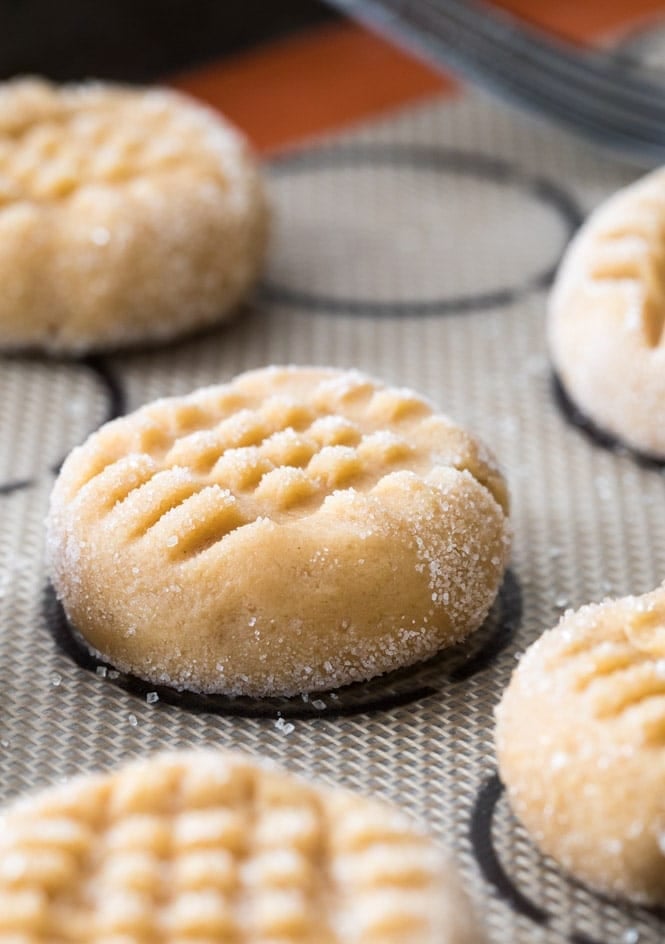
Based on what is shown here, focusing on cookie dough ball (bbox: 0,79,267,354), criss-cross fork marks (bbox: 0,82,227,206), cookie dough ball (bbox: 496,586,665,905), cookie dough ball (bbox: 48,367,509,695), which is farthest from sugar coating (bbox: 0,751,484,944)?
criss-cross fork marks (bbox: 0,82,227,206)

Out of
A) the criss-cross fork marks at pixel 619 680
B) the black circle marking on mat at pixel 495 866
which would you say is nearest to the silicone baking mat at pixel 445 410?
the black circle marking on mat at pixel 495 866

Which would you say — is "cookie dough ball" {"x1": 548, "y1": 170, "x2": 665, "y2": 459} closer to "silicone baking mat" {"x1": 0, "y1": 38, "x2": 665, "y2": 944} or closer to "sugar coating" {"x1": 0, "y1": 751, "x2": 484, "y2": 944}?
"silicone baking mat" {"x1": 0, "y1": 38, "x2": 665, "y2": 944}

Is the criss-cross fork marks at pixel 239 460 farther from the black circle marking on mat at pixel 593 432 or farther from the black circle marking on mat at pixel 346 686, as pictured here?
the black circle marking on mat at pixel 593 432

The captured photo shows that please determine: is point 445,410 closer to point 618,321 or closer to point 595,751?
point 618,321

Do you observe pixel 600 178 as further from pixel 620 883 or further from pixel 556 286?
pixel 620 883

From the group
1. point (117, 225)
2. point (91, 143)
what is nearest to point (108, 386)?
point (117, 225)

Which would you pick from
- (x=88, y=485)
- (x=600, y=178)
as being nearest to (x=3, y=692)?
(x=88, y=485)
